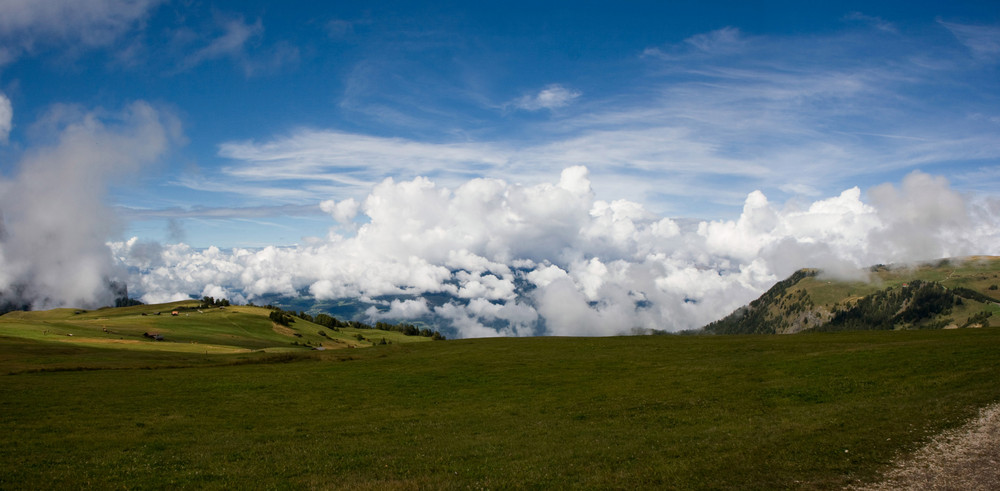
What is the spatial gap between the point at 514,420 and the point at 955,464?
2560 centimetres

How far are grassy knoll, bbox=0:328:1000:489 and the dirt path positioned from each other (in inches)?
37.7

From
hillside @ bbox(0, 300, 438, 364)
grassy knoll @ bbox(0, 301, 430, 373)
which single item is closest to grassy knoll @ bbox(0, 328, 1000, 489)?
grassy knoll @ bbox(0, 301, 430, 373)

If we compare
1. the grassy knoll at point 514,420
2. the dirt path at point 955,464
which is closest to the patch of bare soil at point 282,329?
the grassy knoll at point 514,420

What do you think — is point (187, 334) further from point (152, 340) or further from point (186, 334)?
point (152, 340)

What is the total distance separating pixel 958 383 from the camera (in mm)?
36625

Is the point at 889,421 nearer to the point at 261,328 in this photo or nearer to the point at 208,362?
the point at 208,362

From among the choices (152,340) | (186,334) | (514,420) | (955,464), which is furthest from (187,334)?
(955,464)

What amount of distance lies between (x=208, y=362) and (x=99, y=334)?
235 feet

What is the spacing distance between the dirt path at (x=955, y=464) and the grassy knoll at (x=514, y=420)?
96 cm

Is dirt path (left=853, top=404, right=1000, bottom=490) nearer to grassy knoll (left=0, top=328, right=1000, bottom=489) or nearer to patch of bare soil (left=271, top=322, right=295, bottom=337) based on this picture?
grassy knoll (left=0, top=328, right=1000, bottom=489)

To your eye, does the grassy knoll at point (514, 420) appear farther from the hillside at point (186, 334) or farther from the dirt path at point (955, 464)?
the hillside at point (186, 334)

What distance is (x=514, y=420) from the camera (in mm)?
38156

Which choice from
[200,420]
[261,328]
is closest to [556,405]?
[200,420]

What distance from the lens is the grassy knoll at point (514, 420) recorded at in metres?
22.2
